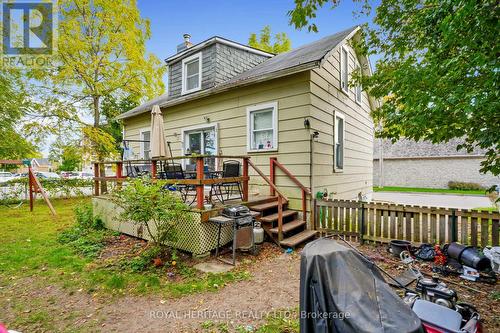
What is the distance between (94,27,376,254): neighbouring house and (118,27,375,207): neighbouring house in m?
Answer: 0.03

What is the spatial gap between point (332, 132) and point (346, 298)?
6.41 meters

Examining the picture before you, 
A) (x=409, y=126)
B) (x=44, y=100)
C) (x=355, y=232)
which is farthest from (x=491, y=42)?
(x=44, y=100)

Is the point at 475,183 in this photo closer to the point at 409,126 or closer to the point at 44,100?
the point at 409,126

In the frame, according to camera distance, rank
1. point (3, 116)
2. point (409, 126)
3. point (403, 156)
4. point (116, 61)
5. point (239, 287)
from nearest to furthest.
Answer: point (239, 287) → point (409, 126) → point (3, 116) → point (116, 61) → point (403, 156)

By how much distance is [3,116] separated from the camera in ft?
36.9

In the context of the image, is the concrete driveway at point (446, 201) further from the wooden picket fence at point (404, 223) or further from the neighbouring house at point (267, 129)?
the wooden picket fence at point (404, 223)

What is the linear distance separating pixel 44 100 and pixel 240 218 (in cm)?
1207

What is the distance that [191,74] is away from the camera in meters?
9.16

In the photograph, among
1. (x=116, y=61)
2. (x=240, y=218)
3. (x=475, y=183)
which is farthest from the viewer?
(x=475, y=183)

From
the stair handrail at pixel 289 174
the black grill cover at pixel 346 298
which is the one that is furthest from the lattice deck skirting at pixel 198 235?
the black grill cover at pixel 346 298

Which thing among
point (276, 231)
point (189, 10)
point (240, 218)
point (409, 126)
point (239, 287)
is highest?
point (189, 10)

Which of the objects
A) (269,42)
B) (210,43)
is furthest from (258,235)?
(269,42)

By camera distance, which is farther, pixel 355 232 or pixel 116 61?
pixel 116 61

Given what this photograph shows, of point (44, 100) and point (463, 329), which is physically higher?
point (44, 100)
